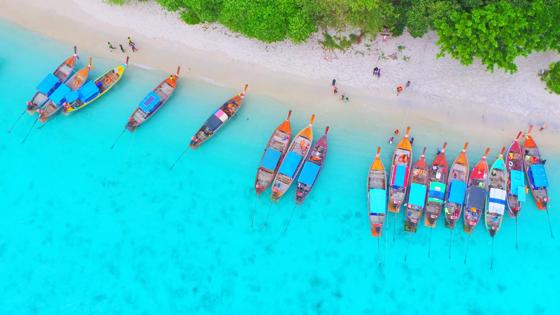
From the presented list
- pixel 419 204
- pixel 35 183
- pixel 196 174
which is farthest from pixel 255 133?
pixel 35 183

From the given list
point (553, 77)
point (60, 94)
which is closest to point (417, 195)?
point (553, 77)

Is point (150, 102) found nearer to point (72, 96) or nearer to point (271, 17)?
point (72, 96)

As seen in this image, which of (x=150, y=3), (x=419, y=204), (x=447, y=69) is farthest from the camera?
(x=150, y=3)

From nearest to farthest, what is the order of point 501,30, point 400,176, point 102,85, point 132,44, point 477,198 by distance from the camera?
point 501,30
point 477,198
point 400,176
point 102,85
point 132,44

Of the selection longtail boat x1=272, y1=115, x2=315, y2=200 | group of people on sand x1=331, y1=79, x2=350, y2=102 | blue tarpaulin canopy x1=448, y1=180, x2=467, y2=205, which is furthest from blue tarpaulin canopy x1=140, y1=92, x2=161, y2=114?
blue tarpaulin canopy x1=448, y1=180, x2=467, y2=205

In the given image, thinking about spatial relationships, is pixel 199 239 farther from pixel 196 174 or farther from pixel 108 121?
pixel 108 121

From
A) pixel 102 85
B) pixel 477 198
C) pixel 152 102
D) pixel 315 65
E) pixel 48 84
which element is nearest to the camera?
pixel 477 198

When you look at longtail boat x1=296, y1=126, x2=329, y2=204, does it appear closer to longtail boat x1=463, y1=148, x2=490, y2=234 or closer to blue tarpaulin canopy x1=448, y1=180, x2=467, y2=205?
blue tarpaulin canopy x1=448, y1=180, x2=467, y2=205
